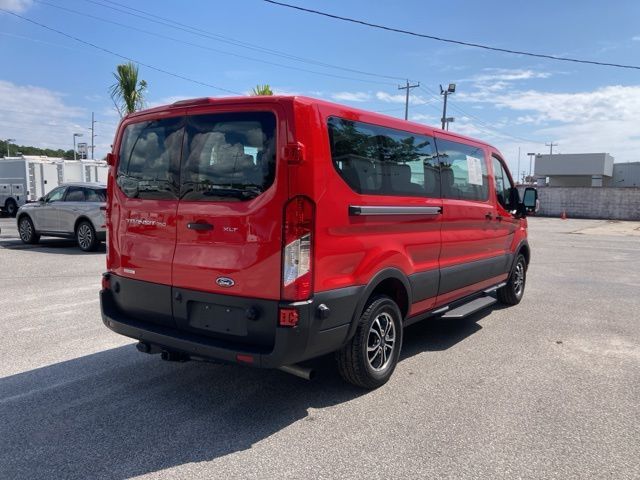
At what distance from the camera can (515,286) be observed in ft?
24.8

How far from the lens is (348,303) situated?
12.2ft

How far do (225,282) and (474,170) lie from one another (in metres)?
3.56

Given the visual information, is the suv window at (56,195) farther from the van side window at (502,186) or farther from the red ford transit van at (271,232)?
the van side window at (502,186)

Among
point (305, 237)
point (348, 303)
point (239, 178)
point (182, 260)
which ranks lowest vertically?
point (348, 303)

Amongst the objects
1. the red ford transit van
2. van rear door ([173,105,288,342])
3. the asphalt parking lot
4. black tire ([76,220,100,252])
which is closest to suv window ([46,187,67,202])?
black tire ([76,220,100,252])

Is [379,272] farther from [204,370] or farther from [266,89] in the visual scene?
[266,89]

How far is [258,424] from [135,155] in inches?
91.9

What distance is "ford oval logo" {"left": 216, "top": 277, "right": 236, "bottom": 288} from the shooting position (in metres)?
3.50

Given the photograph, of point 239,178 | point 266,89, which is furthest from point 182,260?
point 266,89

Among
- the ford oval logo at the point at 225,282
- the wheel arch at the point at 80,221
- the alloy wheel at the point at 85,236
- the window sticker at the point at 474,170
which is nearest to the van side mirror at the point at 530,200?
the window sticker at the point at 474,170

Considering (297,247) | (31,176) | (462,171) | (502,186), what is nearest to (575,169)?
(31,176)

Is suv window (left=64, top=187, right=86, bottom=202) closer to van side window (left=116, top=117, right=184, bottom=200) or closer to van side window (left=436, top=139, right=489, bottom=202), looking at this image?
van side window (left=116, top=117, right=184, bottom=200)

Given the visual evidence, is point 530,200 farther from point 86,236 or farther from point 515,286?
point 86,236

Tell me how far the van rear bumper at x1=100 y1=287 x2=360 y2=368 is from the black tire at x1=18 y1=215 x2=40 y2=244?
1115 cm
